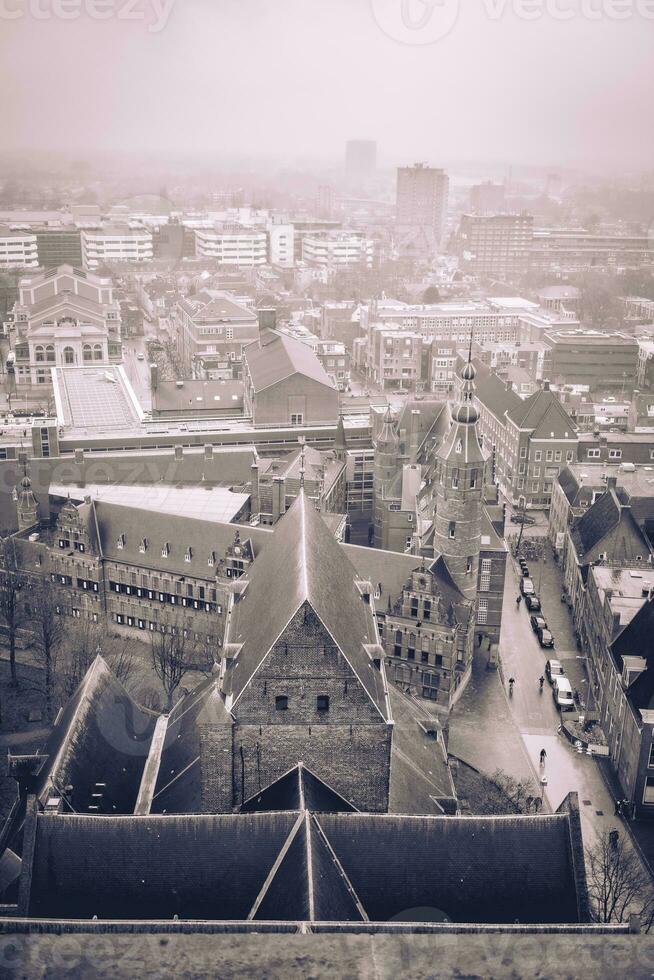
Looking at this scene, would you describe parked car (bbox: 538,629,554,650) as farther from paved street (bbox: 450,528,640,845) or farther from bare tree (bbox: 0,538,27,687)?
bare tree (bbox: 0,538,27,687)

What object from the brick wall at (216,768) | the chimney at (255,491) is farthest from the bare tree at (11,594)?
the brick wall at (216,768)

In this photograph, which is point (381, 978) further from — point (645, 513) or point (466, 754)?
point (645, 513)

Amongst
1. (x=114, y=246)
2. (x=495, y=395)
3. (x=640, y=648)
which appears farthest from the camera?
(x=114, y=246)

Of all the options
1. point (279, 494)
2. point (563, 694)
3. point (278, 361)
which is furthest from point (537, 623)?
point (278, 361)

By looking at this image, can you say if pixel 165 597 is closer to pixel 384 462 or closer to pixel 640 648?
pixel 384 462

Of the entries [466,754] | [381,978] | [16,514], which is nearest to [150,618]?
[16,514]

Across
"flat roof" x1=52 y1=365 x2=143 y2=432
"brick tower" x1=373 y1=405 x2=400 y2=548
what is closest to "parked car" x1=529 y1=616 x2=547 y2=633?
"brick tower" x1=373 y1=405 x2=400 y2=548
